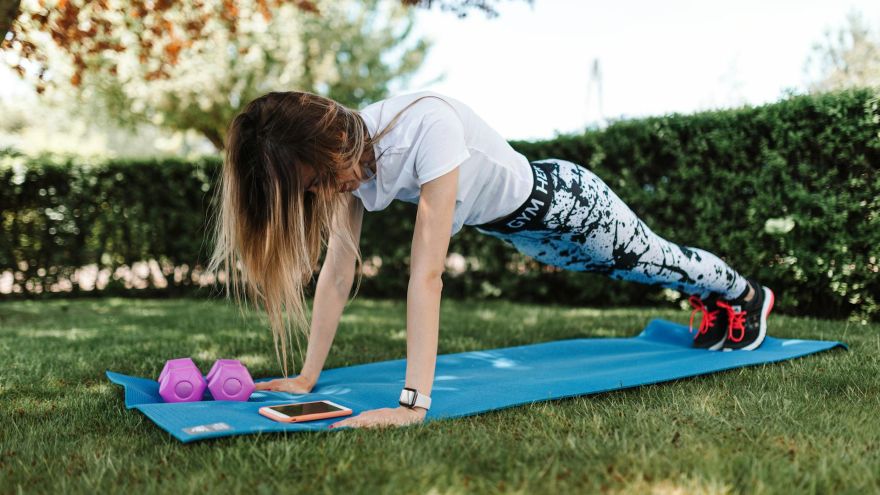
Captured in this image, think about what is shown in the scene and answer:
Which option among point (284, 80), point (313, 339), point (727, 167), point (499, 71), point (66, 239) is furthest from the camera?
point (499, 71)

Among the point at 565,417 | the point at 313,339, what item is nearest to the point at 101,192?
the point at 313,339

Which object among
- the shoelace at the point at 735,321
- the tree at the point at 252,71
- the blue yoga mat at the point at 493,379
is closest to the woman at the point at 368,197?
the blue yoga mat at the point at 493,379

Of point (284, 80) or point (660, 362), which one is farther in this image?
point (284, 80)

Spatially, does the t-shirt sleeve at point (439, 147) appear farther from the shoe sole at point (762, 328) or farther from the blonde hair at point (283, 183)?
the shoe sole at point (762, 328)

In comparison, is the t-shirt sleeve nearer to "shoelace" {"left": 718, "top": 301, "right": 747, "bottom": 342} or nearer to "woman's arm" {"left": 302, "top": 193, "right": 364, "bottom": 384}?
"woman's arm" {"left": 302, "top": 193, "right": 364, "bottom": 384}

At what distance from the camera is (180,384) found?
8.38 ft

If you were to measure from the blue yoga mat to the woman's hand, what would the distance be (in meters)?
0.06

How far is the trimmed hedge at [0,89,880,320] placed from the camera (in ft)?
14.7

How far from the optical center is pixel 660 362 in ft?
10.3

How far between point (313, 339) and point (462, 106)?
1.20m

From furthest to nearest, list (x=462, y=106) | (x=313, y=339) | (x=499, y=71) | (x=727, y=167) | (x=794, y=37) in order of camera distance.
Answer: (x=499, y=71) → (x=794, y=37) → (x=727, y=167) → (x=313, y=339) → (x=462, y=106)

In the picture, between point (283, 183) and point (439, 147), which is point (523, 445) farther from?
point (283, 183)

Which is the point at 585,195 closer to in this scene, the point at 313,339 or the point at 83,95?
the point at 313,339

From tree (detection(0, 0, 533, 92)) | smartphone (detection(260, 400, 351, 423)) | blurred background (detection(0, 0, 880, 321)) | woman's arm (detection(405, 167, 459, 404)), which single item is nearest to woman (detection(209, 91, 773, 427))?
woman's arm (detection(405, 167, 459, 404))
